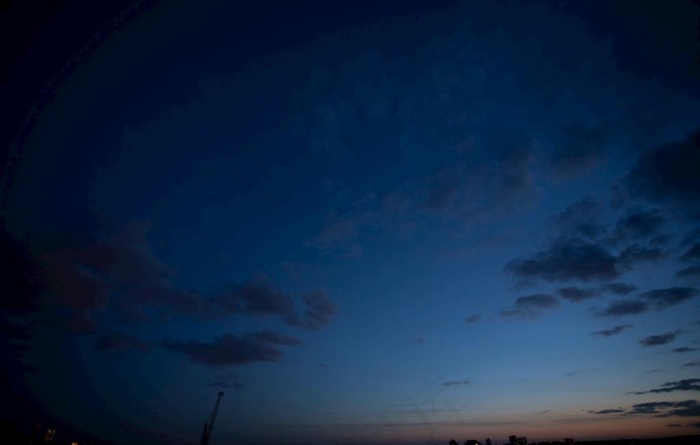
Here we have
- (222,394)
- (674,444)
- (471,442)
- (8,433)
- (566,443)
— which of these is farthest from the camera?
(222,394)

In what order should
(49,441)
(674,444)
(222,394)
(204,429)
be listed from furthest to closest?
(222,394) → (204,429) → (674,444) → (49,441)

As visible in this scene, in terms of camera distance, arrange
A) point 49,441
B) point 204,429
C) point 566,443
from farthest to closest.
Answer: point 204,429, point 566,443, point 49,441

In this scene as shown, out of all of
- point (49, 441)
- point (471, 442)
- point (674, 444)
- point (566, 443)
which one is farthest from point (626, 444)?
point (49, 441)

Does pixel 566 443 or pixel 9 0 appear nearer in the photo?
pixel 9 0

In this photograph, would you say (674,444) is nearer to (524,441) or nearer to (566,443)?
(566,443)

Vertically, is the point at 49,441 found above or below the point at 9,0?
below

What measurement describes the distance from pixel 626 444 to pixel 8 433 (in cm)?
15392

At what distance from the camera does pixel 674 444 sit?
3701 inches

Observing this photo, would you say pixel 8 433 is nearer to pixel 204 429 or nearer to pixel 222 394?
pixel 204 429

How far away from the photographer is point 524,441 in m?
80.4

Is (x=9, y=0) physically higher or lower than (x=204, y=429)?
higher

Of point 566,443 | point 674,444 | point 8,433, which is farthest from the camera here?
point 674,444

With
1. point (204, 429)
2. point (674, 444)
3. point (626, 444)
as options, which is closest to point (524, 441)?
point (626, 444)

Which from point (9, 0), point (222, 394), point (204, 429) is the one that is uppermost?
point (9, 0)
